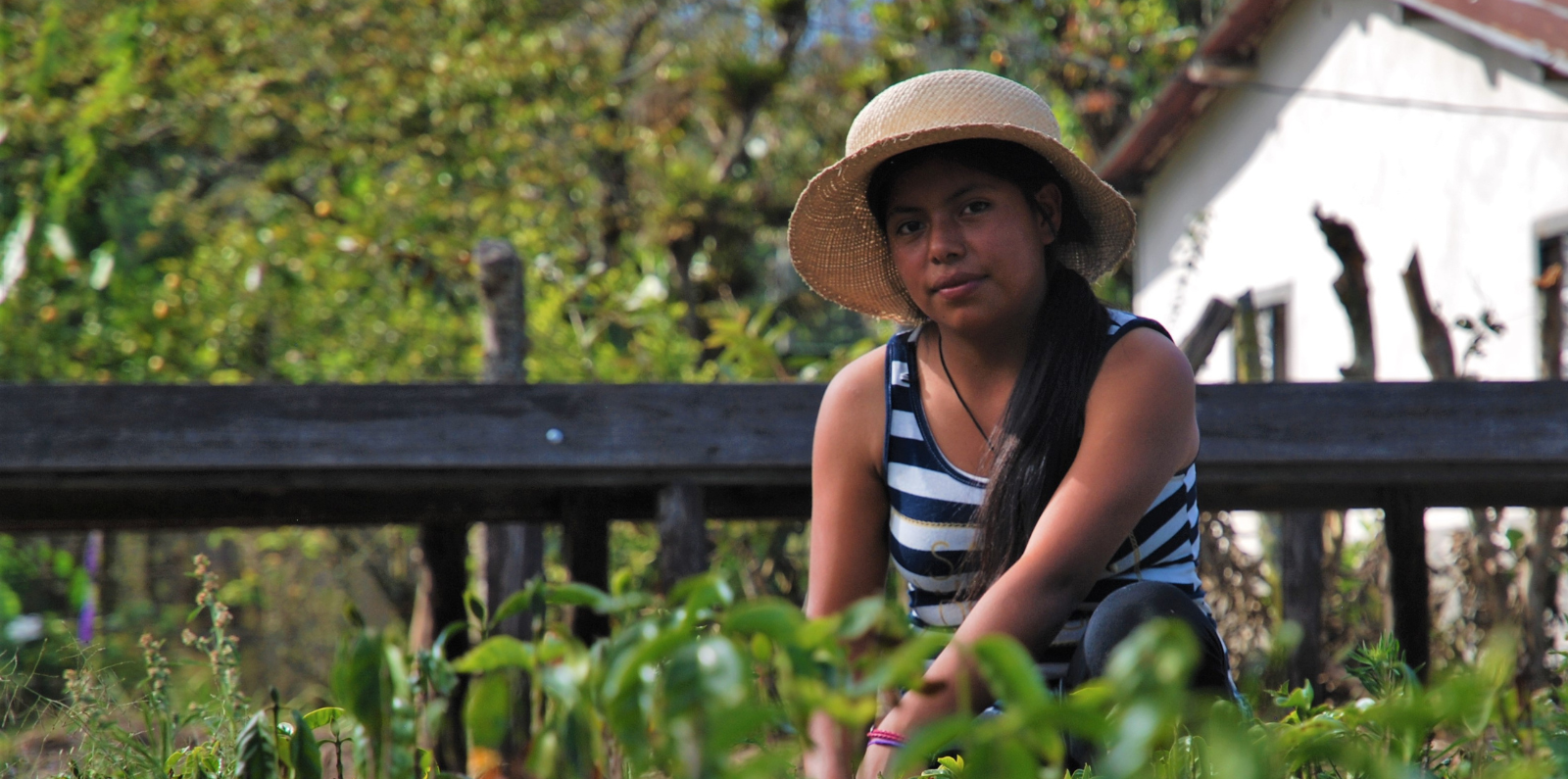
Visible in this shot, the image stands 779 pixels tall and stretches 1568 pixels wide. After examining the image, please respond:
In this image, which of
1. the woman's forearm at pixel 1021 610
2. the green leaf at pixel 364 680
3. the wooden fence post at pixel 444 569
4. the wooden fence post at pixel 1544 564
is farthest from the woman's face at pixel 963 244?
the wooden fence post at pixel 1544 564

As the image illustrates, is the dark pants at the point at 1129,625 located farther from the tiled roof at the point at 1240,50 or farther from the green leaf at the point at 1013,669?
the tiled roof at the point at 1240,50

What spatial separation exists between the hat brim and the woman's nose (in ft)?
0.45

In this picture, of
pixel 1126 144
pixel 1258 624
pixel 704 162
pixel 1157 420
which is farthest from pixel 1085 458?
pixel 704 162

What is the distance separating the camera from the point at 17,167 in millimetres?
9148

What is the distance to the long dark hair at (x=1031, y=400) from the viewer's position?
80.0 inches

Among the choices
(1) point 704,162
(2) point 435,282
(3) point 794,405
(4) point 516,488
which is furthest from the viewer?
(1) point 704,162

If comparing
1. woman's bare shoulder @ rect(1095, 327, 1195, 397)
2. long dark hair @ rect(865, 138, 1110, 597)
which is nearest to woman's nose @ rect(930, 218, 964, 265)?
long dark hair @ rect(865, 138, 1110, 597)

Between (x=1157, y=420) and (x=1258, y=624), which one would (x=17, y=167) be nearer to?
(x=1258, y=624)

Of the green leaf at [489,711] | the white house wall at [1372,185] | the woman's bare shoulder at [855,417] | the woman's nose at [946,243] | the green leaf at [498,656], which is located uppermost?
the white house wall at [1372,185]

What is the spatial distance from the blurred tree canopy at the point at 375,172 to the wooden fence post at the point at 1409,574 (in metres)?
2.35

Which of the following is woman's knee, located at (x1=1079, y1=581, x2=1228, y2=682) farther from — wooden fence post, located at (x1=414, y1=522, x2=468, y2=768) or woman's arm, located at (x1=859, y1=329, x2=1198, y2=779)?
wooden fence post, located at (x1=414, y1=522, x2=468, y2=768)

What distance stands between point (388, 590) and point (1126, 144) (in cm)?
737

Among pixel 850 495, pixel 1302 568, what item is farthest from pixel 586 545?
pixel 1302 568

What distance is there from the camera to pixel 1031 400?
208cm
